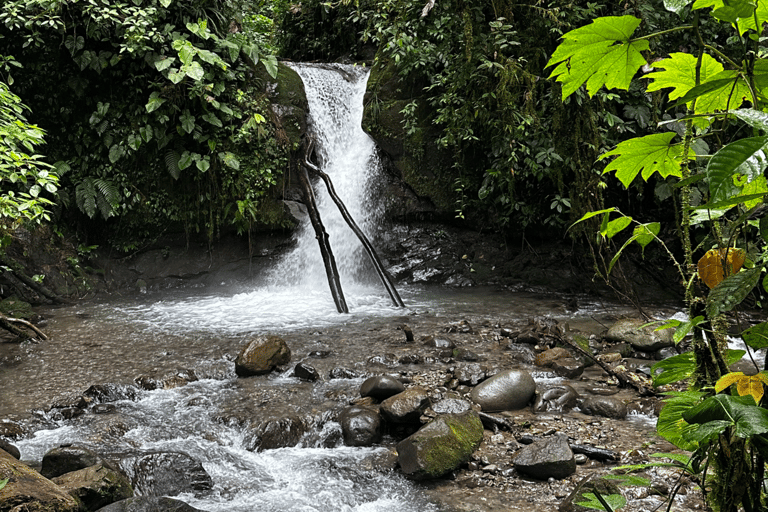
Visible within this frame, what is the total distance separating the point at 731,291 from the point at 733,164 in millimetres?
247

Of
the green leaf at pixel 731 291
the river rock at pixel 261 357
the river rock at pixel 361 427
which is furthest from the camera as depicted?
the river rock at pixel 261 357

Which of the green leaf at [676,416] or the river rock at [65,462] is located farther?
the river rock at [65,462]

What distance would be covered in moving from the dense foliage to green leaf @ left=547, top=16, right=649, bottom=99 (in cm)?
773

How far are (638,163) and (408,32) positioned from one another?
23.7 feet

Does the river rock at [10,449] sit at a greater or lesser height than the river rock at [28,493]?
lesser

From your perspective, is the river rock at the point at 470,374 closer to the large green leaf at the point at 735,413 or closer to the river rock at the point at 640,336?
the river rock at the point at 640,336

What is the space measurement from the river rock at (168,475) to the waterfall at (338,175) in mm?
5509

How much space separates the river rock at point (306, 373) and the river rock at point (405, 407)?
1.06 metres

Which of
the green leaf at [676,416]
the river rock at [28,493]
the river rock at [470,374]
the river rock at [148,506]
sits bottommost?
the river rock at [470,374]

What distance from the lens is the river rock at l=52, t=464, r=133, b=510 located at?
107 inches

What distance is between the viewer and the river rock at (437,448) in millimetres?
3096

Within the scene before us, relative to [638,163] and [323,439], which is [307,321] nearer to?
[323,439]

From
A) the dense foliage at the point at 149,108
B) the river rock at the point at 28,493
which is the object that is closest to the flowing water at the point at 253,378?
the river rock at the point at 28,493

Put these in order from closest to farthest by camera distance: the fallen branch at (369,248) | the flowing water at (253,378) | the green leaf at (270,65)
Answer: the flowing water at (253,378) → the fallen branch at (369,248) → the green leaf at (270,65)
